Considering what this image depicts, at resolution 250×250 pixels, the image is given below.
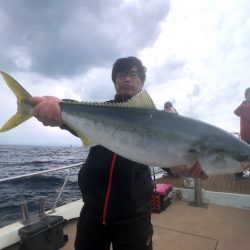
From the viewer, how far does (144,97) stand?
2.85m

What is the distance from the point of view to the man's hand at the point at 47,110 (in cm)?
279

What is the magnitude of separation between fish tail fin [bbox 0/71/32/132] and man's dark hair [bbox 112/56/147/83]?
1.21 metres

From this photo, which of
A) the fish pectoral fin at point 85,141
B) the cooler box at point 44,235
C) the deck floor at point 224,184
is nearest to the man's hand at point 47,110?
the fish pectoral fin at point 85,141

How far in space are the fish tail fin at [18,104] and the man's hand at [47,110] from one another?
0.28ft

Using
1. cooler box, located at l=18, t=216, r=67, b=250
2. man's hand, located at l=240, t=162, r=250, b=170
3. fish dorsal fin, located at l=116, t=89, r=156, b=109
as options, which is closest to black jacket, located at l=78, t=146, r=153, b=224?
fish dorsal fin, located at l=116, t=89, r=156, b=109

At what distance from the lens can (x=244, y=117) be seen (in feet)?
28.1

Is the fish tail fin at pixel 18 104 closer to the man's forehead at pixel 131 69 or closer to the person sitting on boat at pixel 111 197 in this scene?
the person sitting on boat at pixel 111 197

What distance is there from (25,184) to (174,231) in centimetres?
1348

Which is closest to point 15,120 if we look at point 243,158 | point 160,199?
point 243,158

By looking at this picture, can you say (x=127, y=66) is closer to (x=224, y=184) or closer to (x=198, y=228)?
(x=198, y=228)

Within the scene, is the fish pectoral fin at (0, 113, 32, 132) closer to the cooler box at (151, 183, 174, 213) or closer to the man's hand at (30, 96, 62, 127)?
the man's hand at (30, 96, 62, 127)

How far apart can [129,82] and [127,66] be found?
0.24 meters

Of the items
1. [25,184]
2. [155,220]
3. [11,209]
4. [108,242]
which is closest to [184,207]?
[155,220]

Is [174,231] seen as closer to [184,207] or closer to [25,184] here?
[184,207]
